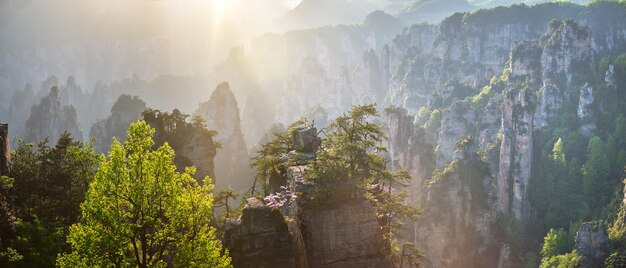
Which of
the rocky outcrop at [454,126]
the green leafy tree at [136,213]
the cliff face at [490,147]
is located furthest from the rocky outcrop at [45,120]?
the green leafy tree at [136,213]

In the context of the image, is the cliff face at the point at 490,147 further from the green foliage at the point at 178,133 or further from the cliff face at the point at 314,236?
the cliff face at the point at 314,236

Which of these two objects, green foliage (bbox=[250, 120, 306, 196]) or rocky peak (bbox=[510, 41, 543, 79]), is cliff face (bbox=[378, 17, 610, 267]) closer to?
rocky peak (bbox=[510, 41, 543, 79])

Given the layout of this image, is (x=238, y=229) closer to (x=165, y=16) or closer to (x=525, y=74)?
(x=525, y=74)

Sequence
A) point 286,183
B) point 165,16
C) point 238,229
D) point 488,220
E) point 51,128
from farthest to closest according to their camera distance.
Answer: point 165,16 → point 51,128 → point 488,220 → point 286,183 → point 238,229

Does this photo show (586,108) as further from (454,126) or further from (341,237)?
(341,237)

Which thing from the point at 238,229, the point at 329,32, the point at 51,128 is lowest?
the point at 238,229

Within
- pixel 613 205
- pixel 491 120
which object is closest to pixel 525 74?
pixel 491 120
